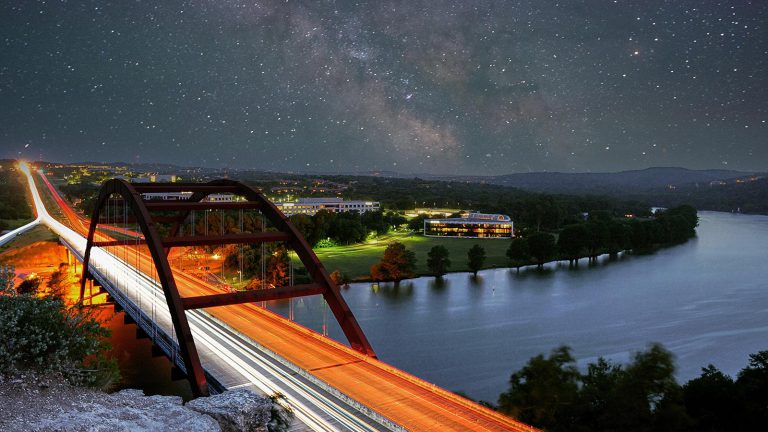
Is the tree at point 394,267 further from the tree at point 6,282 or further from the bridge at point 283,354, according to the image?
the tree at point 6,282

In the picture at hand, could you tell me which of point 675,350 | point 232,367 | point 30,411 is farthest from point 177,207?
point 675,350

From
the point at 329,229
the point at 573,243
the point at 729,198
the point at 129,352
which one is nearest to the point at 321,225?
the point at 329,229

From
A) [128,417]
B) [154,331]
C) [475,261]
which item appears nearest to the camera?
[128,417]

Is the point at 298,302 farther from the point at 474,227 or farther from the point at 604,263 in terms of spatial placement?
the point at 474,227

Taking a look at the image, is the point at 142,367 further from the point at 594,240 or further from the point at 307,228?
the point at 594,240

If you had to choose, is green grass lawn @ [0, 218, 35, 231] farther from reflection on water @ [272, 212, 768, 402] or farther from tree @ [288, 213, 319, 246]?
reflection on water @ [272, 212, 768, 402]
